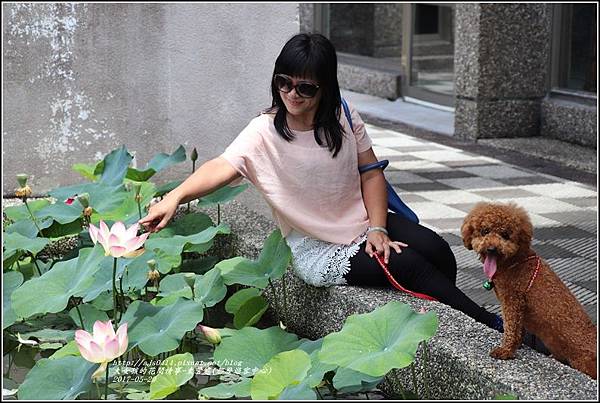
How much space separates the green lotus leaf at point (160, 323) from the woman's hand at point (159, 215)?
23cm

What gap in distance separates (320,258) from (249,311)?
12.6 inches

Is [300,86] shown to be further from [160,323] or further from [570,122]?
[570,122]

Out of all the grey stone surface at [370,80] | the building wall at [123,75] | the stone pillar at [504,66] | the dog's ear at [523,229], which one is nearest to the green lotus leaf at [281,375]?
the dog's ear at [523,229]

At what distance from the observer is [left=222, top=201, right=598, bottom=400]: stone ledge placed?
264 cm

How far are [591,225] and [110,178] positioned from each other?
2752mm

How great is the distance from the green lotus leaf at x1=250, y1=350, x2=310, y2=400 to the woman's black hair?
1033mm

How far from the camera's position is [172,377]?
3.09 meters

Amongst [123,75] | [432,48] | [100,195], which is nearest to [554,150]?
[432,48]

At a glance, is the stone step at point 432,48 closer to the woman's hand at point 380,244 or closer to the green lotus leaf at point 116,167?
the green lotus leaf at point 116,167

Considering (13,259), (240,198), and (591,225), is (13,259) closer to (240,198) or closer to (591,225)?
(240,198)

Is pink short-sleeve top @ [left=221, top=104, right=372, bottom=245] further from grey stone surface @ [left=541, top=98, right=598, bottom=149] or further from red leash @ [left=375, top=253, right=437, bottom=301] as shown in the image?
grey stone surface @ [left=541, top=98, right=598, bottom=149]

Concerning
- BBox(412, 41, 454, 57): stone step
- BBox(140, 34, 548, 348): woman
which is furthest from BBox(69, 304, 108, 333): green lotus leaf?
BBox(412, 41, 454, 57): stone step

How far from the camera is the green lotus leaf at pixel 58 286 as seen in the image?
10.8 ft

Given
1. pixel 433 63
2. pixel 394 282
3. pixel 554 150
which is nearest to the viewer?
pixel 394 282
